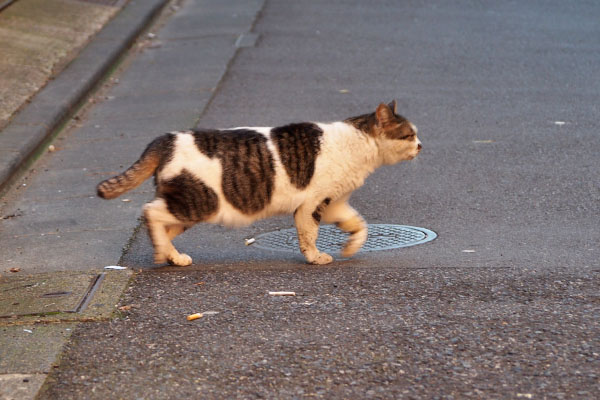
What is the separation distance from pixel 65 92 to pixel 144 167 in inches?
178

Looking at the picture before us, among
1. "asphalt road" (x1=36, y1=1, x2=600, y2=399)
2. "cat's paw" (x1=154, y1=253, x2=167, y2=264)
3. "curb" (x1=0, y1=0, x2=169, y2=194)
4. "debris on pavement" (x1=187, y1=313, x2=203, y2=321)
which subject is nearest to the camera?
"asphalt road" (x1=36, y1=1, x2=600, y2=399)

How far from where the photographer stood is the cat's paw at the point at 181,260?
5.74 m

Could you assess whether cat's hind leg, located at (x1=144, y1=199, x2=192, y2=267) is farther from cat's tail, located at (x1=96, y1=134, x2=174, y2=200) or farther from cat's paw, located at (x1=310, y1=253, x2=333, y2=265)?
cat's paw, located at (x1=310, y1=253, x2=333, y2=265)

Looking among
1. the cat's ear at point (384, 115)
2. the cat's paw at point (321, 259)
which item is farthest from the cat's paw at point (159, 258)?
the cat's ear at point (384, 115)

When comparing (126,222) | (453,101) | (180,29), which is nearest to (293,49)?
(180,29)

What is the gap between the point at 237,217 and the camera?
5.79 meters

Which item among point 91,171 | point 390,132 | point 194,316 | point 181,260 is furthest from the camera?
point 91,171

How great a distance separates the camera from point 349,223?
232 inches

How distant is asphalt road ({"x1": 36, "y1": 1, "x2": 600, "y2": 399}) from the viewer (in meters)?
4.09

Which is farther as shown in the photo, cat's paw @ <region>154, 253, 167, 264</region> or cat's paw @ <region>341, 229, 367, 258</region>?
cat's paw @ <region>341, 229, 367, 258</region>

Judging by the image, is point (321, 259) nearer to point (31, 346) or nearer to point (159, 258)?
point (159, 258)

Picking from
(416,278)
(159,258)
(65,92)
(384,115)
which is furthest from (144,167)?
(65,92)

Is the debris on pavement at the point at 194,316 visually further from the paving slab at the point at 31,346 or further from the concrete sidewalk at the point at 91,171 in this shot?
the paving slab at the point at 31,346

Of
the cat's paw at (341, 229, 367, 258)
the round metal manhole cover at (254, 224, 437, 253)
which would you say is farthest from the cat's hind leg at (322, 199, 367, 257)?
the round metal manhole cover at (254, 224, 437, 253)
